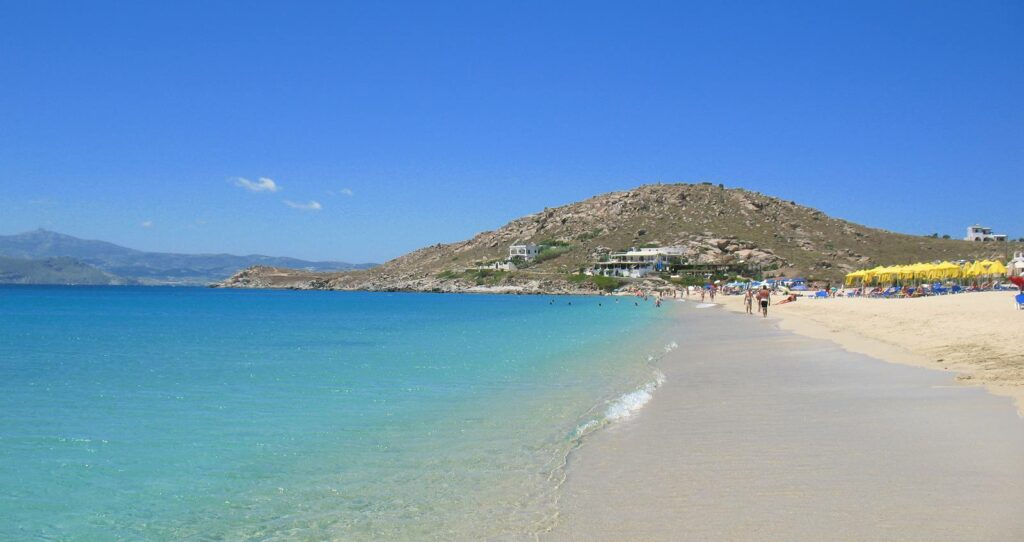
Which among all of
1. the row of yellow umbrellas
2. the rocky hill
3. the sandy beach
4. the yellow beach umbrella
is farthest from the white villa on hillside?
the sandy beach

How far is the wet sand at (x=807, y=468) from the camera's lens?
5766mm

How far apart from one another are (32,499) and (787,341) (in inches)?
915

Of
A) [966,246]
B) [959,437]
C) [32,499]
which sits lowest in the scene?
[32,499]

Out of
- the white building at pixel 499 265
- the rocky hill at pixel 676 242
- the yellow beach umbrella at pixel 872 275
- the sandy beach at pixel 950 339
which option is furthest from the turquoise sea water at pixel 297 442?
the white building at pixel 499 265

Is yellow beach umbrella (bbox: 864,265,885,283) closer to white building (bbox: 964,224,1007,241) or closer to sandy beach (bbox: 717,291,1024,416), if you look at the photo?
sandy beach (bbox: 717,291,1024,416)

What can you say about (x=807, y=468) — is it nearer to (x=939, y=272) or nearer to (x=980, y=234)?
(x=939, y=272)

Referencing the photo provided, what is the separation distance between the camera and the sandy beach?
13359 millimetres

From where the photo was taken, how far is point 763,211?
156 meters

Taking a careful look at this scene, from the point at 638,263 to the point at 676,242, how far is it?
1450 cm

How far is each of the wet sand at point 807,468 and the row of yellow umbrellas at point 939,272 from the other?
5132 cm

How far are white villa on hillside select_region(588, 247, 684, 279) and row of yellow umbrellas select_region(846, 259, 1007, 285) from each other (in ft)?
190

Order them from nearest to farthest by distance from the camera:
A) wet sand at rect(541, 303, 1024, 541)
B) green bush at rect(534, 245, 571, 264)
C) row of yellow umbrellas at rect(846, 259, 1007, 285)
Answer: wet sand at rect(541, 303, 1024, 541) < row of yellow umbrellas at rect(846, 259, 1007, 285) < green bush at rect(534, 245, 571, 264)

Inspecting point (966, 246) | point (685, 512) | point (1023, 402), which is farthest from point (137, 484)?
point (966, 246)

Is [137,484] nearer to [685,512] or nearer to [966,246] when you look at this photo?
[685,512]
